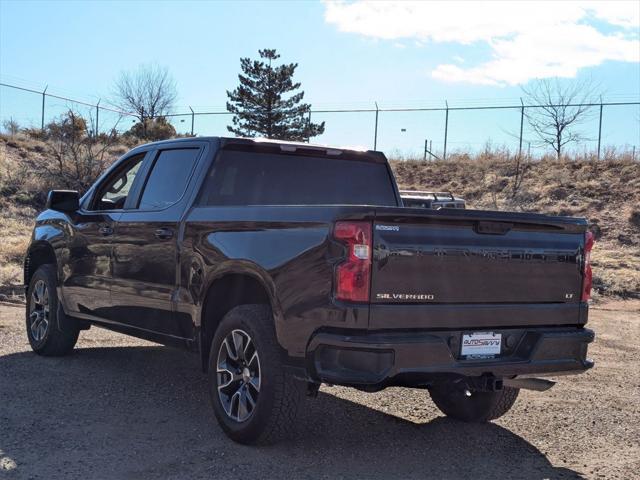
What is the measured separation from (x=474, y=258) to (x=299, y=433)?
66.0 inches

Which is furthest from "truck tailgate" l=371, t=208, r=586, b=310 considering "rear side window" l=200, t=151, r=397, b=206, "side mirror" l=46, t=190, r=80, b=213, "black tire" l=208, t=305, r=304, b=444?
"side mirror" l=46, t=190, r=80, b=213

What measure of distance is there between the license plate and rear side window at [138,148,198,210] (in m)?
2.49

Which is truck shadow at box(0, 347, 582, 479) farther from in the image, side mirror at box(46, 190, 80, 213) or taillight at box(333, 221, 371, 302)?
side mirror at box(46, 190, 80, 213)

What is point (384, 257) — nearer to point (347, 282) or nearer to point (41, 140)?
point (347, 282)

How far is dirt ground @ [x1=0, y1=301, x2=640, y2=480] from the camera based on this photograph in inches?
176

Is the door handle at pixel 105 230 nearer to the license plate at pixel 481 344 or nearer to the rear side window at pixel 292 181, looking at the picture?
the rear side window at pixel 292 181

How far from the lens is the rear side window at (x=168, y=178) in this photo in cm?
580

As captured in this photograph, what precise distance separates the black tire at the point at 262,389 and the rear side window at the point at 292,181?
1146 millimetres

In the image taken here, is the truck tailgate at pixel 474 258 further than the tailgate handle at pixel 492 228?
No

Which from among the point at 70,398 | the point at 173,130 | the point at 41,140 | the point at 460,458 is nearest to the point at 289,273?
the point at 460,458

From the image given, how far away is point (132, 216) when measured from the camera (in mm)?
6102

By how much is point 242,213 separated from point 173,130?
114 feet

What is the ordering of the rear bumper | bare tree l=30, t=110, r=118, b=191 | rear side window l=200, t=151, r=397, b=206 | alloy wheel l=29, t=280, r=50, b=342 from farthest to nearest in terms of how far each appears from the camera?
bare tree l=30, t=110, r=118, b=191 < alloy wheel l=29, t=280, r=50, b=342 < rear side window l=200, t=151, r=397, b=206 < the rear bumper

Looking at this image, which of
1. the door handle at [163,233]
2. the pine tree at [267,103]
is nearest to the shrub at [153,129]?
the pine tree at [267,103]
